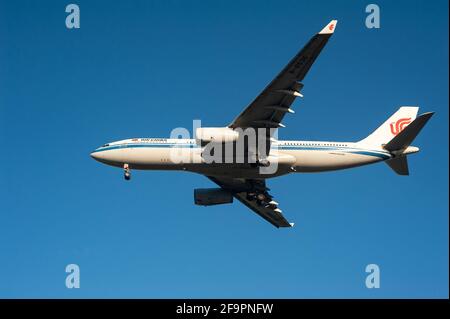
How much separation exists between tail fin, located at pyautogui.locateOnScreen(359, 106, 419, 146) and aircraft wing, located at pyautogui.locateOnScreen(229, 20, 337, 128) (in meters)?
9.68

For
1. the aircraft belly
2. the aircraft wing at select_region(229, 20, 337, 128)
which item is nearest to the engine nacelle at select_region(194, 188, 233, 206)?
the aircraft belly

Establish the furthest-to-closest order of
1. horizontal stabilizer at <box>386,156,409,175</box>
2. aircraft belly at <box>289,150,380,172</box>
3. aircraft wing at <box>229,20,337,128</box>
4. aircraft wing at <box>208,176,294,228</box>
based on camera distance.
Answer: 1. aircraft wing at <box>208,176,294,228</box>
2. horizontal stabilizer at <box>386,156,409,175</box>
3. aircraft belly at <box>289,150,380,172</box>
4. aircraft wing at <box>229,20,337,128</box>

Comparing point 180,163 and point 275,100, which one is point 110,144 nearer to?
point 180,163

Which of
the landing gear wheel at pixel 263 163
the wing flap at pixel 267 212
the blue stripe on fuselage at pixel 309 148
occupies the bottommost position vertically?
the wing flap at pixel 267 212

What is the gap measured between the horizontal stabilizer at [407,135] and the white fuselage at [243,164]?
0.81m

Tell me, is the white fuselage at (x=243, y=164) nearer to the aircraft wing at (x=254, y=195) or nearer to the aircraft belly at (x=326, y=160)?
the aircraft belly at (x=326, y=160)

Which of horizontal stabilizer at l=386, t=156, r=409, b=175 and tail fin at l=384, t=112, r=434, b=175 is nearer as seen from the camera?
tail fin at l=384, t=112, r=434, b=175

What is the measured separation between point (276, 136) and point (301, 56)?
957 cm

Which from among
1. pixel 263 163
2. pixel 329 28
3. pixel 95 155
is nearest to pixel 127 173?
pixel 95 155

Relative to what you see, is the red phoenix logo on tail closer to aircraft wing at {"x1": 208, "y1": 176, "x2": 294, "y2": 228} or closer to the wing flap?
aircraft wing at {"x1": 208, "y1": 176, "x2": 294, "y2": 228}

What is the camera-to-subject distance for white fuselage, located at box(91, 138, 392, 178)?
53375 millimetres

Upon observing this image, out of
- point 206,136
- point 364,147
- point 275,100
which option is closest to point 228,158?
point 206,136

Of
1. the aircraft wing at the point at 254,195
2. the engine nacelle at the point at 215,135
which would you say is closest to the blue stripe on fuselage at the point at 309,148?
the engine nacelle at the point at 215,135

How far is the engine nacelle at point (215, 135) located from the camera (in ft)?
167
